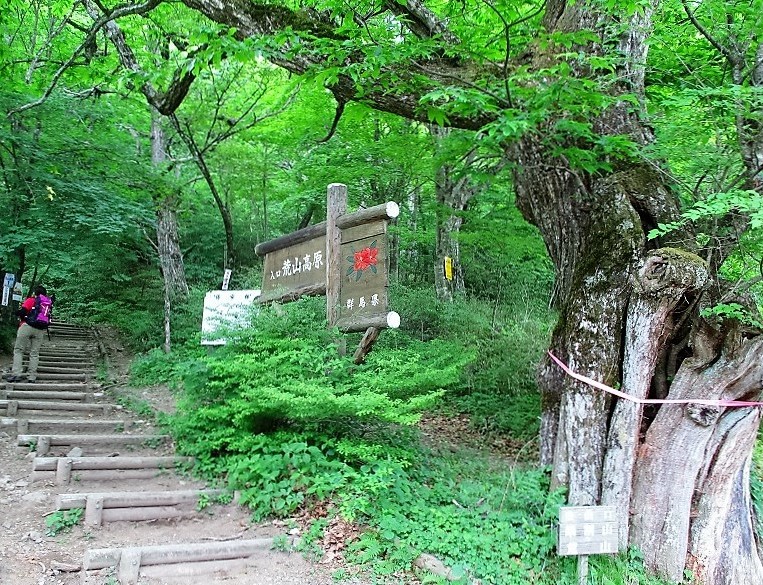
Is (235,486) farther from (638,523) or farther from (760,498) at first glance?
(760,498)

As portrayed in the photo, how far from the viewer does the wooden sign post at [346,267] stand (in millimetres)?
5230

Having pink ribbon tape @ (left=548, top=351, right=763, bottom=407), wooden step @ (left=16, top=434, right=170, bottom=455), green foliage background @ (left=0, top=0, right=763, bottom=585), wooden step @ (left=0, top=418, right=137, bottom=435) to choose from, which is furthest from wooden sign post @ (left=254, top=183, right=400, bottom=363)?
wooden step @ (left=0, top=418, right=137, bottom=435)

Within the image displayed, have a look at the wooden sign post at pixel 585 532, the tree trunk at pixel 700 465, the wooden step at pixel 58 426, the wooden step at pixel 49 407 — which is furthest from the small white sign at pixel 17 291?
the tree trunk at pixel 700 465

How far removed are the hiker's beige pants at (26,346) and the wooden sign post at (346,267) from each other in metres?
5.23

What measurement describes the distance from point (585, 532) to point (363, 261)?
2873 mm

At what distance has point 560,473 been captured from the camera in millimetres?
4777

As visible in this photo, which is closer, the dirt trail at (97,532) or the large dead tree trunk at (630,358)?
the dirt trail at (97,532)

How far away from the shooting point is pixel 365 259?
5355 mm

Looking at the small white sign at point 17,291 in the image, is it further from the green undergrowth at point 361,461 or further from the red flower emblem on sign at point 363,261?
the red flower emblem on sign at point 363,261

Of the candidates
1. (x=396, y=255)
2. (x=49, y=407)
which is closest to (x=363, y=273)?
(x=49, y=407)

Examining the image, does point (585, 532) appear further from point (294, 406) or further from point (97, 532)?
point (97, 532)

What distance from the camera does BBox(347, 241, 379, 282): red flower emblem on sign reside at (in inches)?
208

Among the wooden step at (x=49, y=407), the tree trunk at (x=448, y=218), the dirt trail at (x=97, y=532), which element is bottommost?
the dirt trail at (x=97, y=532)

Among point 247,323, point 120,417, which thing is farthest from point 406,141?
point 120,417
